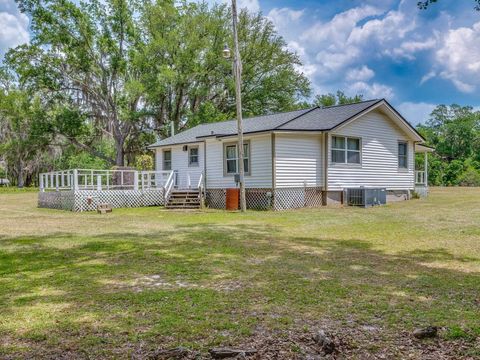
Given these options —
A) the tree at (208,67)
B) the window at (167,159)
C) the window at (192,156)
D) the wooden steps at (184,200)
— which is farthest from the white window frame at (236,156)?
the tree at (208,67)

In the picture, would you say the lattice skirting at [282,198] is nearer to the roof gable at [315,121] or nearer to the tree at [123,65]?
the roof gable at [315,121]

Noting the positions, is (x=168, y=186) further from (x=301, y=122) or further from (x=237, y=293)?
(x=237, y=293)

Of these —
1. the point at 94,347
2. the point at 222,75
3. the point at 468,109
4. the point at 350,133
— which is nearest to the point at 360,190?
the point at 350,133

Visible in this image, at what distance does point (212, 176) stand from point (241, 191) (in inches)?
135

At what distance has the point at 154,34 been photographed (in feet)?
98.0

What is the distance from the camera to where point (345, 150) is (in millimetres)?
17578

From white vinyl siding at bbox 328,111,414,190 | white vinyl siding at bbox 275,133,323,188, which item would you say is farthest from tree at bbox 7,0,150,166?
white vinyl siding at bbox 328,111,414,190

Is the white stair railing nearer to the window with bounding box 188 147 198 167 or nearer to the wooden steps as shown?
the wooden steps

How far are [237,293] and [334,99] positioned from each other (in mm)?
47027

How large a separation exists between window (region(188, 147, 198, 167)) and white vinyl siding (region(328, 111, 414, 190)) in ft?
20.3

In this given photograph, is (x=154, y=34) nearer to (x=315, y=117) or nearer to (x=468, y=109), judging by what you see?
(x=315, y=117)

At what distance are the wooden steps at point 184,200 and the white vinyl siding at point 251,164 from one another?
979 mm

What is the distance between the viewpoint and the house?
1614 cm

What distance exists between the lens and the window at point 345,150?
1733cm
